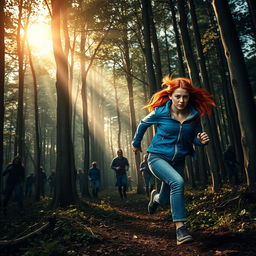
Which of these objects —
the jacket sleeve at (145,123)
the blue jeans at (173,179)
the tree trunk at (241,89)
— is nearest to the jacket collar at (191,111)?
the jacket sleeve at (145,123)

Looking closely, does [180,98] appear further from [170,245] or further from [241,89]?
[241,89]

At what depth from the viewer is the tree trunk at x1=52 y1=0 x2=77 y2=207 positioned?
762 centimetres

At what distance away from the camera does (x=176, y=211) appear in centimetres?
326

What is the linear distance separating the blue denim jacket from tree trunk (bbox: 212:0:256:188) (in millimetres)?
2328

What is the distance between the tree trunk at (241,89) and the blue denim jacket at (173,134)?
233 cm

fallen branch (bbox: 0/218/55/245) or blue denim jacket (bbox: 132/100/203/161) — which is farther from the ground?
blue denim jacket (bbox: 132/100/203/161)

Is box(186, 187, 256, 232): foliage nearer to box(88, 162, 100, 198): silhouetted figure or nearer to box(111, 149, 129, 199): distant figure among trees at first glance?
box(111, 149, 129, 199): distant figure among trees

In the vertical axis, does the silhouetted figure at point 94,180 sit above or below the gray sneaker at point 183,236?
above

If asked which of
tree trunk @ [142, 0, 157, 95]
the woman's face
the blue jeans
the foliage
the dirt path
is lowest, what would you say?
the dirt path

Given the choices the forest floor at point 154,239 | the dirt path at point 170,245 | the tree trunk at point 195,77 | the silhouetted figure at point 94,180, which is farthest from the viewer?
the silhouetted figure at point 94,180

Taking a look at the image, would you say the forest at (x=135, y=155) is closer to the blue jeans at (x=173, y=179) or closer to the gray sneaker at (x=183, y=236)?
the gray sneaker at (x=183, y=236)

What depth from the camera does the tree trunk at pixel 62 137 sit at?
762 centimetres

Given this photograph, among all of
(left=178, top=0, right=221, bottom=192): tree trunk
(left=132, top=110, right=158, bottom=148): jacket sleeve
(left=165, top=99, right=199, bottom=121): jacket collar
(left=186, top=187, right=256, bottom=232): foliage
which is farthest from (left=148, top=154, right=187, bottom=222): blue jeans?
(left=178, top=0, right=221, bottom=192): tree trunk

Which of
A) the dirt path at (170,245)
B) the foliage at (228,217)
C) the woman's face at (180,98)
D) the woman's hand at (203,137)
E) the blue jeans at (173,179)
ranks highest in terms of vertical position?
the woman's face at (180,98)
